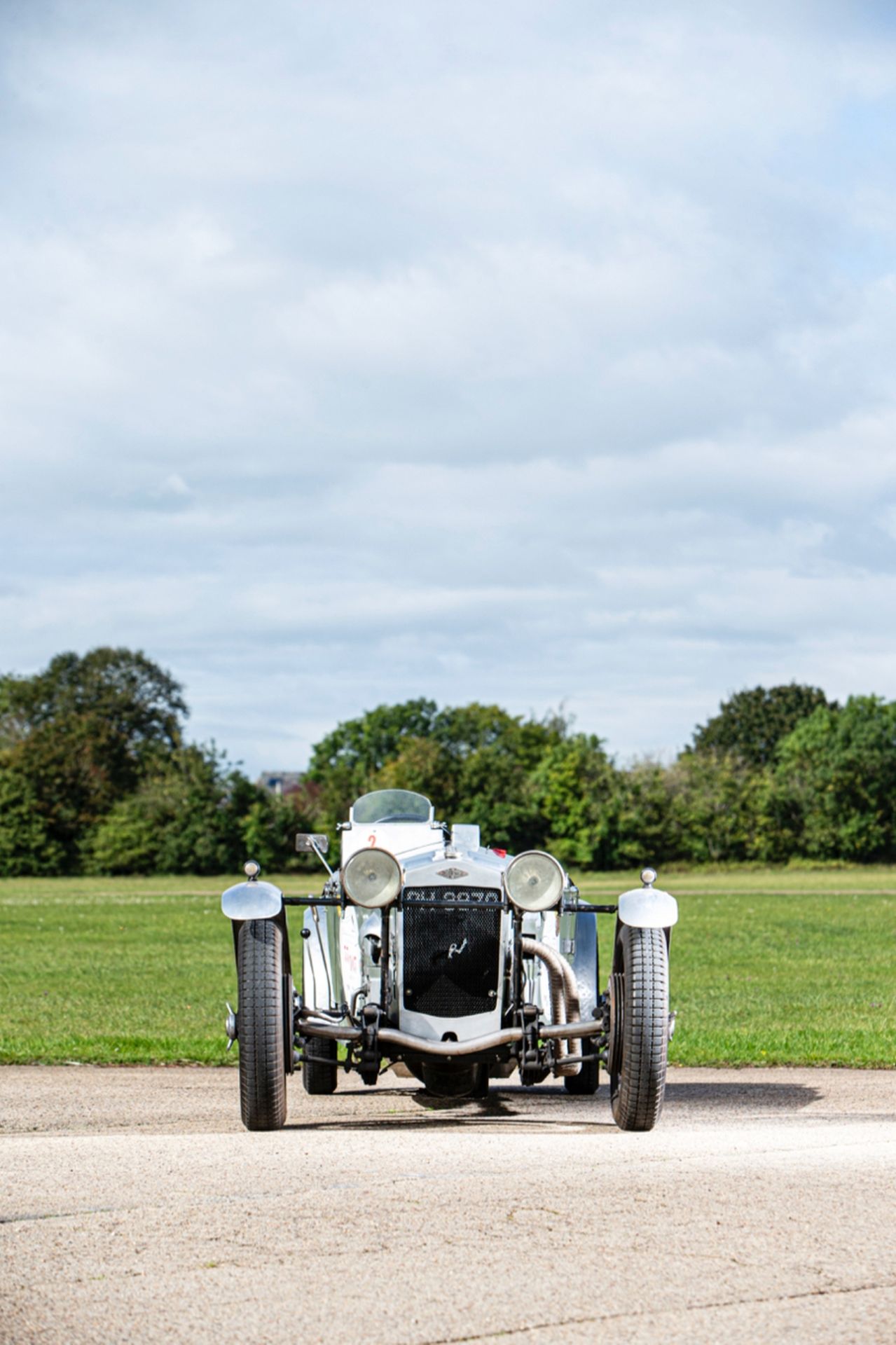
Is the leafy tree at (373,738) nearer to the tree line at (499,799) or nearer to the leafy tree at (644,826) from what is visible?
the tree line at (499,799)

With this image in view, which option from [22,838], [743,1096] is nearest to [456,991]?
[743,1096]

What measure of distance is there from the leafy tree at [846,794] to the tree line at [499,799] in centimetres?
9

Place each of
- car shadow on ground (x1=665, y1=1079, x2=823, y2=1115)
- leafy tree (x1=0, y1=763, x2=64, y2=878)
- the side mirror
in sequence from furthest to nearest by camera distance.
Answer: leafy tree (x1=0, y1=763, x2=64, y2=878)
car shadow on ground (x1=665, y1=1079, x2=823, y2=1115)
the side mirror

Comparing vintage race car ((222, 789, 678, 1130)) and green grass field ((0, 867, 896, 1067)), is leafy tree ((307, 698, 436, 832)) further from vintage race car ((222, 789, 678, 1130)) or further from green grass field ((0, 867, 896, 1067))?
vintage race car ((222, 789, 678, 1130))

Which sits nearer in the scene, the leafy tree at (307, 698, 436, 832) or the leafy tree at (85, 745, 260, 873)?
the leafy tree at (85, 745, 260, 873)

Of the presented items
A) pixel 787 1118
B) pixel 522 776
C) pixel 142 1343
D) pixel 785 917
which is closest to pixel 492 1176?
pixel 142 1343

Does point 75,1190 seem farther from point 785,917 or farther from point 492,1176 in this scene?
point 785,917

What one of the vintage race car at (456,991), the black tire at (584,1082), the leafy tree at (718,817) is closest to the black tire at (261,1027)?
the vintage race car at (456,991)

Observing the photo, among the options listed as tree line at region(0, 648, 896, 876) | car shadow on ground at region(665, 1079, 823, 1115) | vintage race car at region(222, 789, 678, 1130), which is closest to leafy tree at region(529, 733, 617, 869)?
tree line at region(0, 648, 896, 876)

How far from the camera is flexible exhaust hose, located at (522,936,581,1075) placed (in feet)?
28.2

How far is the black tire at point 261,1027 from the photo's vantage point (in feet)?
26.3

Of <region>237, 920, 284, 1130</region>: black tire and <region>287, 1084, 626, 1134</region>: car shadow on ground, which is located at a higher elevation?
<region>237, 920, 284, 1130</region>: black tire

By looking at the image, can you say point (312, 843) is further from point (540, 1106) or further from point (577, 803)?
point (577, 803)

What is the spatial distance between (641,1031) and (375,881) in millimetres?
1638
